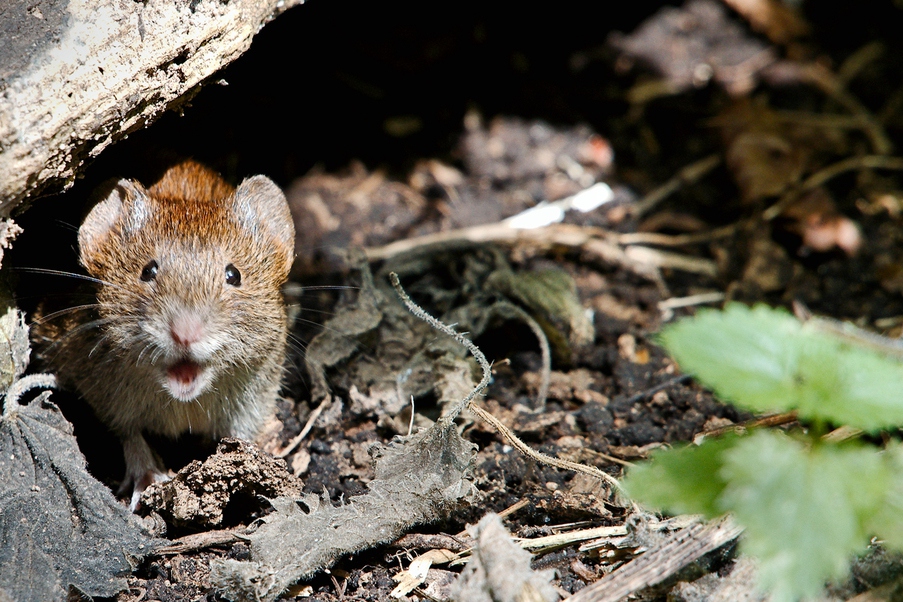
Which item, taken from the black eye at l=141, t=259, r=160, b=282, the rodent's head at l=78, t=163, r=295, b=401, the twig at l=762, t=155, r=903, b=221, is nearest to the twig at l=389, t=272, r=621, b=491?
the rodent's head at l=78, t=163, r=295, b=401

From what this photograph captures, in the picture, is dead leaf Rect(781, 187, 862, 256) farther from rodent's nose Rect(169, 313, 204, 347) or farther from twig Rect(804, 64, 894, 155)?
rodent's nose Rect(169, 313, 204, 347)

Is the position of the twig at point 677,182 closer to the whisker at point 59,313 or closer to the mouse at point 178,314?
the mouse at point 178,314

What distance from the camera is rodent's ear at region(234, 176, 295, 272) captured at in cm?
394

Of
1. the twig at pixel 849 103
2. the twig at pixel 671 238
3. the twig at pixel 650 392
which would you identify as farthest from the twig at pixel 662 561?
the twig at pixel 849 103

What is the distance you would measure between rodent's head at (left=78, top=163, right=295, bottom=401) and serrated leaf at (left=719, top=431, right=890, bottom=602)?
220cm

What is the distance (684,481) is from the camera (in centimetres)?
239

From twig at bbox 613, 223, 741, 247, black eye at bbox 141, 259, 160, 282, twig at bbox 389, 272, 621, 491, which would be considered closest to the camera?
twig at bbox 389, 272, 621, 491

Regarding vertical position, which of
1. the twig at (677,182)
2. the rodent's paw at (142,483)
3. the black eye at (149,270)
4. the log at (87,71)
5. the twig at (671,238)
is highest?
the log at (87,71)

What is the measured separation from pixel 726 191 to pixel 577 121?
1.23m

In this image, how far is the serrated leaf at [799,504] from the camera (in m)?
2.03

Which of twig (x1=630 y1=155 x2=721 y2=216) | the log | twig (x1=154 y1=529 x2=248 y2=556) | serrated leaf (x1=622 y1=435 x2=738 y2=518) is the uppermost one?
the log

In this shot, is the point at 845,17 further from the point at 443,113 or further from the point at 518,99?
the point at 443,113

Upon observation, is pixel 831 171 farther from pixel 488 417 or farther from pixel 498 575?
pixel 498 575

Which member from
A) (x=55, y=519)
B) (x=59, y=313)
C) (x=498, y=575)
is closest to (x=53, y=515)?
(x=55, y=519)
